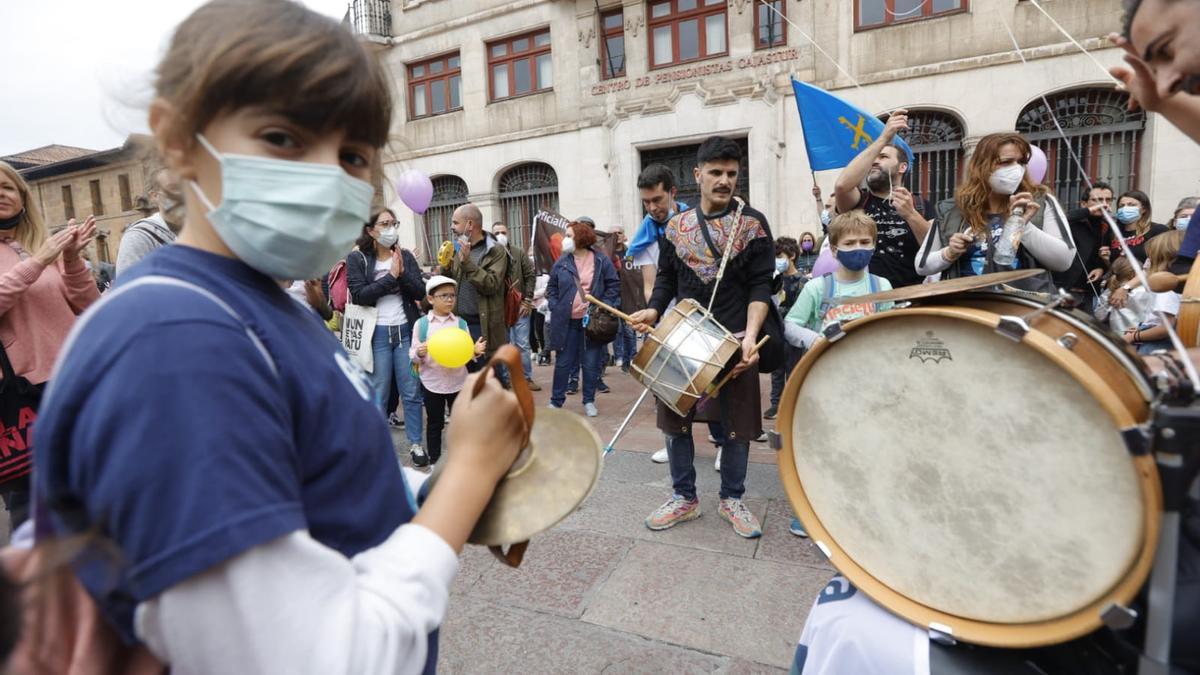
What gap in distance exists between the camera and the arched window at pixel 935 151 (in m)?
11.4

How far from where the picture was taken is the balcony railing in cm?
1620

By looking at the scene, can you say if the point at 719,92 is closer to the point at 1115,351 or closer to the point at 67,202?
the point at 1115,351

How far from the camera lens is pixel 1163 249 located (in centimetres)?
410

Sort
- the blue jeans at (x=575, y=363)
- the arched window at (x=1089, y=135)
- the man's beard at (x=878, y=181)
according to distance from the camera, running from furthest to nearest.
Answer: the arched window at (x=1089, y=135), the blue jeans at (x=575, y=363), the man's beard at (x=878, y=181)

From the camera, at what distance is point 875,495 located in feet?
5.13

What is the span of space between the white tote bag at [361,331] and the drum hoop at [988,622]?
3734mm

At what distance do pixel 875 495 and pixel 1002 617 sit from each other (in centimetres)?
34

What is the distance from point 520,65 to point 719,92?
5181 millimetres

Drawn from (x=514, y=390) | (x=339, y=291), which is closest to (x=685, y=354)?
(x=514, y=390)

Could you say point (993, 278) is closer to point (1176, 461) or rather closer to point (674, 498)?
point (1176, 461)

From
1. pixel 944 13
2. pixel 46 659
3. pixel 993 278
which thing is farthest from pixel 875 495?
pixel 944 13

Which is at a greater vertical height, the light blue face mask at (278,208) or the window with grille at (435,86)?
the window with grille at (435,86)

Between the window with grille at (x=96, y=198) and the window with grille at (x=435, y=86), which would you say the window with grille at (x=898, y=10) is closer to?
the window with grille at (x=435, y=86)

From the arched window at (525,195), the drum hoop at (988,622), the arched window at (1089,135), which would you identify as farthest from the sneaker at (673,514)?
the arched window at (525,195)
